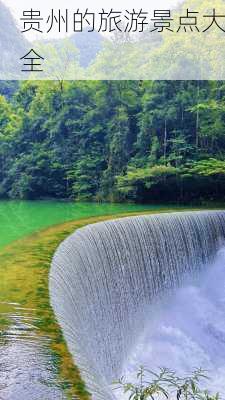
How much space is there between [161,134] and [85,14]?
658 centimetres

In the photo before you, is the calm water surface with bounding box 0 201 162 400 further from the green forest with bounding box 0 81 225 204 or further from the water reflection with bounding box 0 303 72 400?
the green forest with bounding box 0 81 225 204

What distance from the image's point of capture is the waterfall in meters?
4.85

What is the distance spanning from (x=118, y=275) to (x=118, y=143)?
11238 millimetres

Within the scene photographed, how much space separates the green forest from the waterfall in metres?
5.74

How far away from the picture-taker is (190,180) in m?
16.3

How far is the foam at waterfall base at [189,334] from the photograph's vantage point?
22.0 ft

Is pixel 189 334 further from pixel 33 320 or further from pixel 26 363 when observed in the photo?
pixel 26 363

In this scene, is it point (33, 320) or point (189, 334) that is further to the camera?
point (189, 334)

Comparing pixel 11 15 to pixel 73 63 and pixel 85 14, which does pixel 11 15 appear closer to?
pixel 73 63

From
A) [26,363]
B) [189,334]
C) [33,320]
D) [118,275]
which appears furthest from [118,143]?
[26,363]

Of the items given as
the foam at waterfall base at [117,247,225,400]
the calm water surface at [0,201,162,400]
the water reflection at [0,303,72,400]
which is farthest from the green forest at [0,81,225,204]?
the water reflection at [0,303,72,400]

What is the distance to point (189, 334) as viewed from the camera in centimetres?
771

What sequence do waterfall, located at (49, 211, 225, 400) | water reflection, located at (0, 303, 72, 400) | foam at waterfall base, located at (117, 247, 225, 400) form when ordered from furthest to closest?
foam at waterfall base, located at (117, 247, 225, 400), waterfall, located at (49, 211, 225, 400), water reflection, located at (0, 303, 72, 400)

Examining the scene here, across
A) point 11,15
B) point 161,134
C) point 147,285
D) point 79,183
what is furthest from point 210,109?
point 11,15
